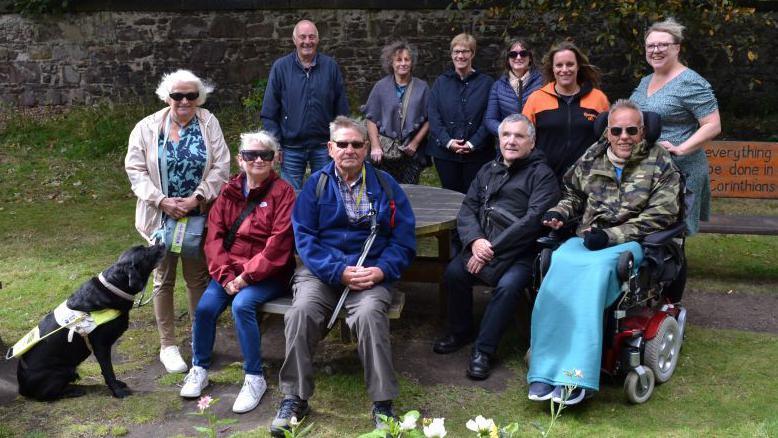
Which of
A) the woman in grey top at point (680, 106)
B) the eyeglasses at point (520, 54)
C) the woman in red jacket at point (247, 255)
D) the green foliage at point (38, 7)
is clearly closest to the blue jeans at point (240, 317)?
the woman in red jacket at point (247, 255)

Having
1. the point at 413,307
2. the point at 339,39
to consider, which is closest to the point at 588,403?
the point at 413,307

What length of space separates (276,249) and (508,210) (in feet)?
4.57

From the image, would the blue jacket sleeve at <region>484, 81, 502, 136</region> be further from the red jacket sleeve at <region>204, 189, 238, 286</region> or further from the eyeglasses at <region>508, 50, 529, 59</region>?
the red jacket sleeve at <region>204, 189, 238, 286</region>

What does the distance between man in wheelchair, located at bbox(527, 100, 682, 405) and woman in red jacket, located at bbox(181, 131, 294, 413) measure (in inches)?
57.7

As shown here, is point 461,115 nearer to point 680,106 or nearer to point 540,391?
point 680,106

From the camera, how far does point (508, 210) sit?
5184mm

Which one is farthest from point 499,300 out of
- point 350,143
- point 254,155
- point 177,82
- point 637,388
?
point 177,82

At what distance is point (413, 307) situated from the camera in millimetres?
6332

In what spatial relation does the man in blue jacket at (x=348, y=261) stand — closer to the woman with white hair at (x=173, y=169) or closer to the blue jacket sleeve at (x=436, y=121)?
the woman with white hair at (x=173, y=169)

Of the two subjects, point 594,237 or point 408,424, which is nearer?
point 408,424

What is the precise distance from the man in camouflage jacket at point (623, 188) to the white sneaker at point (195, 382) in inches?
84.2

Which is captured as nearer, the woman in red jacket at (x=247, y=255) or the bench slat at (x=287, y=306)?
the bench slat at (x=287, y=306)

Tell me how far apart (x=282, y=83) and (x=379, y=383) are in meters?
2.95

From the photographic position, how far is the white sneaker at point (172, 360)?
5180mm
